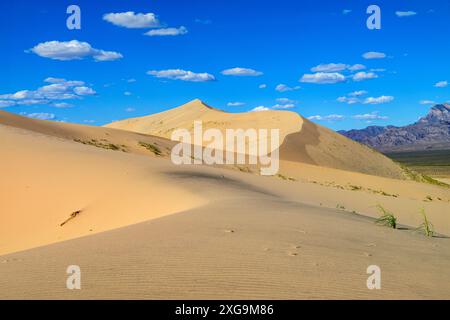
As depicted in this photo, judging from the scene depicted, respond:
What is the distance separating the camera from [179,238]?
5.53 meters

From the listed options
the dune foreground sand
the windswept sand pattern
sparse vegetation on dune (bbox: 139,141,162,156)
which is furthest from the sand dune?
the windswept sand pattern

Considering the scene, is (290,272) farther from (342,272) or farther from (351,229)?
(351,229)

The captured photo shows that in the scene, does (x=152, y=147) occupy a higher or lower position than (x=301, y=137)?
lower

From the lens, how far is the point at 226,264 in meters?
4.41

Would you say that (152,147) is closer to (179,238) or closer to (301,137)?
(301,137)

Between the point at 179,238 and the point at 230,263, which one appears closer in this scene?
the point at 230,263

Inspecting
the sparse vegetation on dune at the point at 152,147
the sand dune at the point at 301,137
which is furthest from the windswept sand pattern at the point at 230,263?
the sand dune at the point at 301,137

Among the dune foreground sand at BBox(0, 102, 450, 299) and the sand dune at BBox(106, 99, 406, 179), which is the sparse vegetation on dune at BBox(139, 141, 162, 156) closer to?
the dune foreground sand at BBox(0, 102, 450, 299)

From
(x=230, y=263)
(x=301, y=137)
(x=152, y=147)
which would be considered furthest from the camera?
(x=301, y=137)

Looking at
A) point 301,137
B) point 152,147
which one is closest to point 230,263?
point 152,147

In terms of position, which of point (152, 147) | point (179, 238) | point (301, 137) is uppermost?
point (301, 137)
